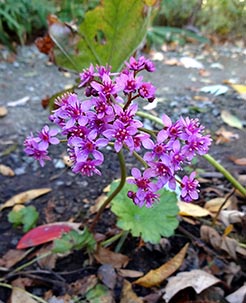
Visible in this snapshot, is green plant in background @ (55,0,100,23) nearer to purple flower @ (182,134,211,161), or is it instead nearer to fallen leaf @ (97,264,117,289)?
fallen leaf @ (97,264,117,289)

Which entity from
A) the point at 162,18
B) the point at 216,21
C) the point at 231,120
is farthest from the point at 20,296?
the point at 216,21

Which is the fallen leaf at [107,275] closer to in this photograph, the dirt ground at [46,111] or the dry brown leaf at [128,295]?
the dry brown leaf at [128,295]

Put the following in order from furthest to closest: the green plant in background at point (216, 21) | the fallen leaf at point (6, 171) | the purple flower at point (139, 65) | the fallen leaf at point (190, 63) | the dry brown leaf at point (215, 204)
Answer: the green plant in background at point (216, 21) < the fallen leaf at point (190, 63) < the fallen leaf at point (6, 171) < the dry brown leaf at point (215, 204) < the purple flower at point (139, 65)

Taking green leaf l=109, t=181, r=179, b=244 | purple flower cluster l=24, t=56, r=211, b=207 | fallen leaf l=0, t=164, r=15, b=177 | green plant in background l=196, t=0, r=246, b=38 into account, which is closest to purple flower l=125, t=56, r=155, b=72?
purple flower cluster l=24, t=56, r=211, b=207

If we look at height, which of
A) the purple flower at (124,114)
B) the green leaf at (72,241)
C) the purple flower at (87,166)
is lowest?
the green leaf at (72,241)

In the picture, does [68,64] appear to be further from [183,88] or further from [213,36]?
[213,36]

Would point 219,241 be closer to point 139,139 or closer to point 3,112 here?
point 139,139

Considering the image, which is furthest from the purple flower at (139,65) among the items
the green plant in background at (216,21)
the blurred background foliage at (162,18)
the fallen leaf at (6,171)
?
the green plant in background at (216,21)
